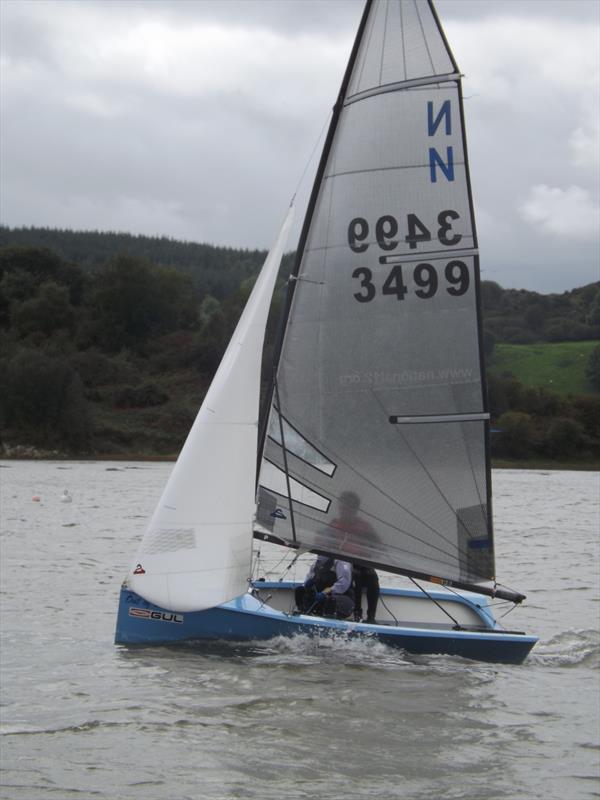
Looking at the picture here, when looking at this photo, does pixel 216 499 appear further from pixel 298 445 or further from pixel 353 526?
pixel 353 526

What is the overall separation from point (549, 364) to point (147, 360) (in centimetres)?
2916

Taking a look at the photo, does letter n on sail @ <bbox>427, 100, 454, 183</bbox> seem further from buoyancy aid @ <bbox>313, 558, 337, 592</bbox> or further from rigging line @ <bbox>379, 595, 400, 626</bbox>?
rigging line @ <bbox>379, 595, 400, 626</bbox>

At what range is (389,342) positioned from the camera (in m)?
10.7

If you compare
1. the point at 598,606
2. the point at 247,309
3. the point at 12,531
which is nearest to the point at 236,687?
the point at 247,309

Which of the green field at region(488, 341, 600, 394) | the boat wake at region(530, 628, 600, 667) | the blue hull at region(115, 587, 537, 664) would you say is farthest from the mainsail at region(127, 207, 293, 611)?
the green field at region(488, 341, 600, 394)

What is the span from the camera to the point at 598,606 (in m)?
15.6

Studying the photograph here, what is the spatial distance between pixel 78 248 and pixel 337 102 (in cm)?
12968

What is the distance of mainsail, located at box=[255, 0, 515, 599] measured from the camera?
10289mm

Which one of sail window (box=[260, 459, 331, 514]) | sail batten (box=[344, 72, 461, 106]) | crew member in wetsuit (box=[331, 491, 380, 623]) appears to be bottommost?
crew member in wetsuit (box=[331, 491, 380, 623])

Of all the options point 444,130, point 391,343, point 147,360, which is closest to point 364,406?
point 391,343

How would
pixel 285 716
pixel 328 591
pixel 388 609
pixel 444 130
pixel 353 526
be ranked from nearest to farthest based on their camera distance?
pixel 285 716
pixel 444 130
pixel 353 526
pixel 328 591
pixel 388 609

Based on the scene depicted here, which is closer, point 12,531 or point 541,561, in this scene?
point 541,561

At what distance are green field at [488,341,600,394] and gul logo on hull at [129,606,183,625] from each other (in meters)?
68.7

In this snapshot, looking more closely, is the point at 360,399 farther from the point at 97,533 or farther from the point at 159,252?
the point at 159,252
